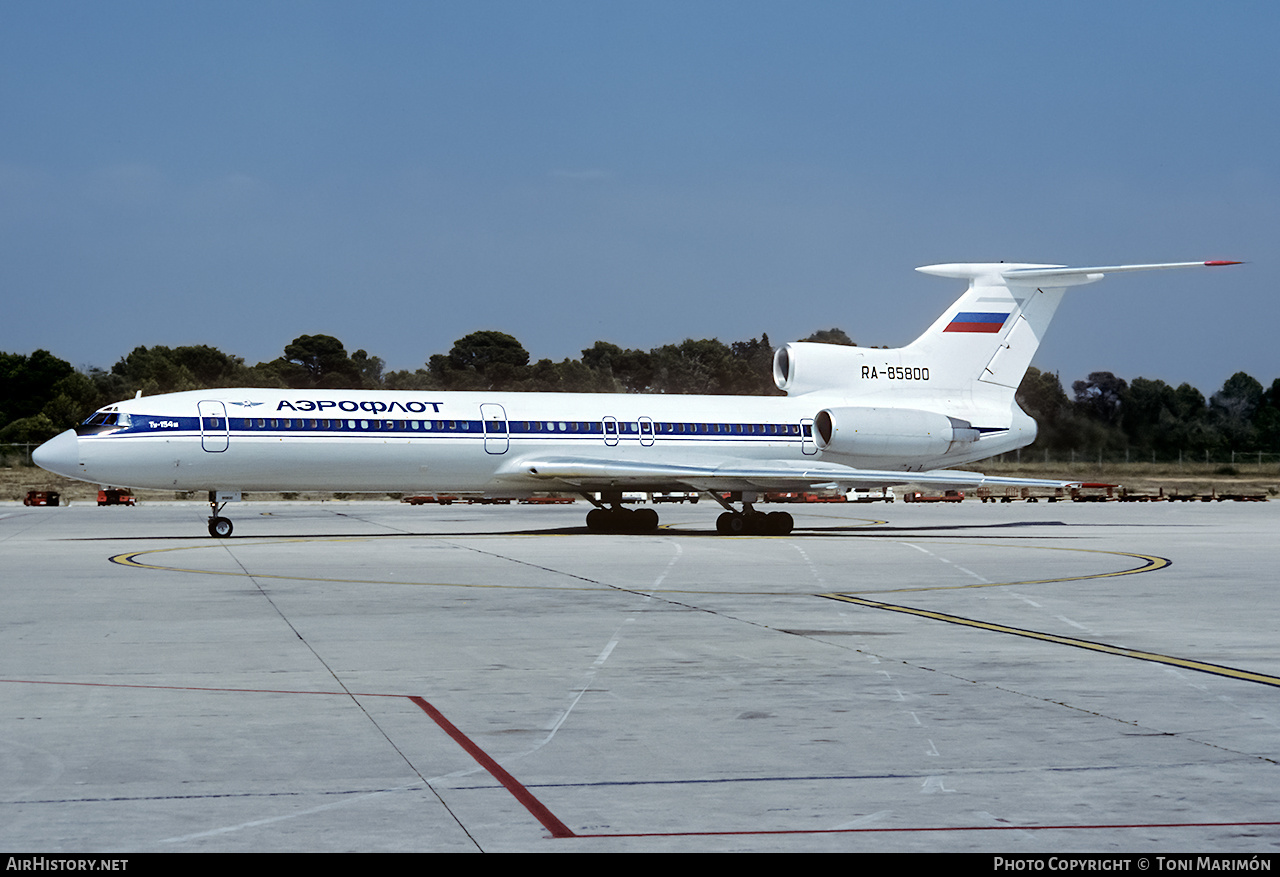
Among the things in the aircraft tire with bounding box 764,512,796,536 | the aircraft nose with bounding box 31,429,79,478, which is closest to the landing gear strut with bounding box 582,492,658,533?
the aircraft tire with bounding box 764,512,796,536

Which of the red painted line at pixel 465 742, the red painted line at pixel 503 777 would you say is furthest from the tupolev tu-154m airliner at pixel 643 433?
the red painted line at pixel 503 777

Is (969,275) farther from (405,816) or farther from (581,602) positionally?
(405,816)

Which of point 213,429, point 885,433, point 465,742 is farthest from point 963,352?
point 465,742

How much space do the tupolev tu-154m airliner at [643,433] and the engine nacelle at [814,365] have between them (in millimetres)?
40

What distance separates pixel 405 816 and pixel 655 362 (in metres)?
109

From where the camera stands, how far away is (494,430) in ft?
107

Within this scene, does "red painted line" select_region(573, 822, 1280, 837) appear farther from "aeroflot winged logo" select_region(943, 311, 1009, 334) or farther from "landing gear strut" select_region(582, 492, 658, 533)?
"aeroflot winged logo" select_region(943, 311, 1009, 334)

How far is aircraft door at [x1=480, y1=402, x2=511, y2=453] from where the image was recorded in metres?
32.4

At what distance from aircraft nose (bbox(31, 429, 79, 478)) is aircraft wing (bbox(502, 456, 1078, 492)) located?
976cm

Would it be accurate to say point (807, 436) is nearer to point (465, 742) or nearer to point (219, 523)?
point (219, 523)

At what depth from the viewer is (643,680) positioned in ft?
33.8

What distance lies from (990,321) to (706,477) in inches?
421

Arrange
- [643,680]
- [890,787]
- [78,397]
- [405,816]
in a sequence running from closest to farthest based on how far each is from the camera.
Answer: [405,816] < [890,787] < [643,680] < [78,397]
